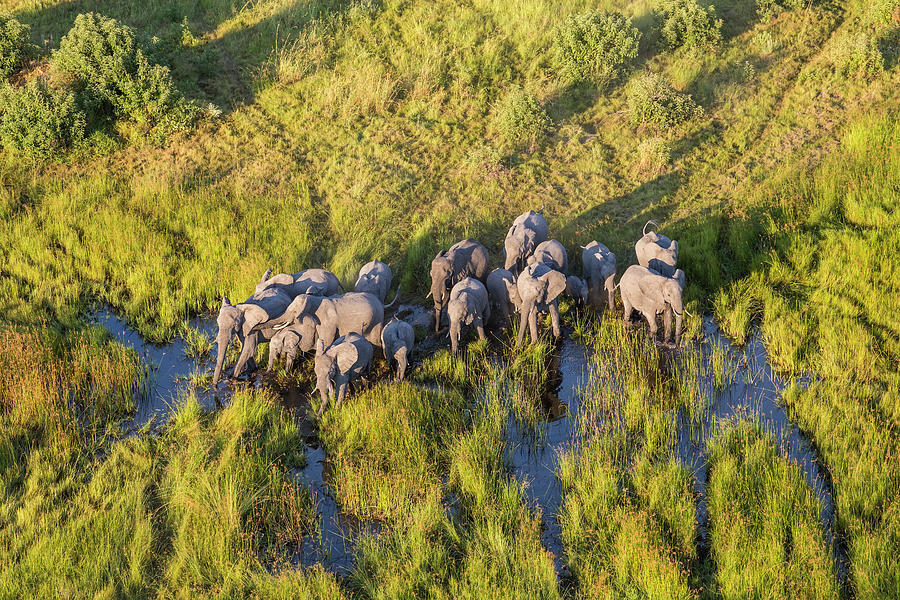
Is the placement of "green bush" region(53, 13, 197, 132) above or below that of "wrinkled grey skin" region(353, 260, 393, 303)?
above

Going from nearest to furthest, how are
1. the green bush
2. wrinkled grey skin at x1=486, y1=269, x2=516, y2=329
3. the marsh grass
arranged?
the marsh grass, wrinkled grey skin at x1=486, y1=269, x2=516, y2=329, the green bush

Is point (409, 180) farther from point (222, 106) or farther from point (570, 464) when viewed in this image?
point (570, 464)

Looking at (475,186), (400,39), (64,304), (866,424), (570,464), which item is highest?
(400,39)

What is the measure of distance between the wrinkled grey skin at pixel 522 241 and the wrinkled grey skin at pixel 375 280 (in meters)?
2.22

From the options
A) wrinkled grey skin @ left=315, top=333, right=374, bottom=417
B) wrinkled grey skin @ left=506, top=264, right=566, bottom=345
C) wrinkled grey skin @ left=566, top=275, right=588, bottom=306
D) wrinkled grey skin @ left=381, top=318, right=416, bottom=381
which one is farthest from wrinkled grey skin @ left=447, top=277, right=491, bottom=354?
wrinkled grey skin @ left=315, top=333, right=374, bottom=417

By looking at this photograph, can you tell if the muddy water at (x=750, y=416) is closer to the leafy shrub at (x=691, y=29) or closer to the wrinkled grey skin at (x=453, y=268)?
the wrinkled grey skin at (x=453, y=268)

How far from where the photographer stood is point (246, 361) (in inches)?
435

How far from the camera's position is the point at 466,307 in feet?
37.0

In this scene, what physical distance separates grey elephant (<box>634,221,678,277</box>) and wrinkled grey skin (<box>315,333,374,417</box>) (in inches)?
199

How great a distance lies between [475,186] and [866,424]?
9242mm

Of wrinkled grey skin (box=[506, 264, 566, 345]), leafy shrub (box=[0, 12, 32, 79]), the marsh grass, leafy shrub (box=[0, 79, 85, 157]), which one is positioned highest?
leafy shrub (box=[0, 12, 32, 79])

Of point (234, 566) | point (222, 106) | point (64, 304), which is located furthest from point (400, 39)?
point (234, 566)

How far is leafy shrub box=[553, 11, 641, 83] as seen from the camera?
736 inches

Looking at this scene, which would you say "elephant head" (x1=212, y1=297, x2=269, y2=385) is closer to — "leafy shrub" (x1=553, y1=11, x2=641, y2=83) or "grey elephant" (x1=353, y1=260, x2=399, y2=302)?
"grey elephant" (x1=353, y1=260, x2=399, y2=302)
